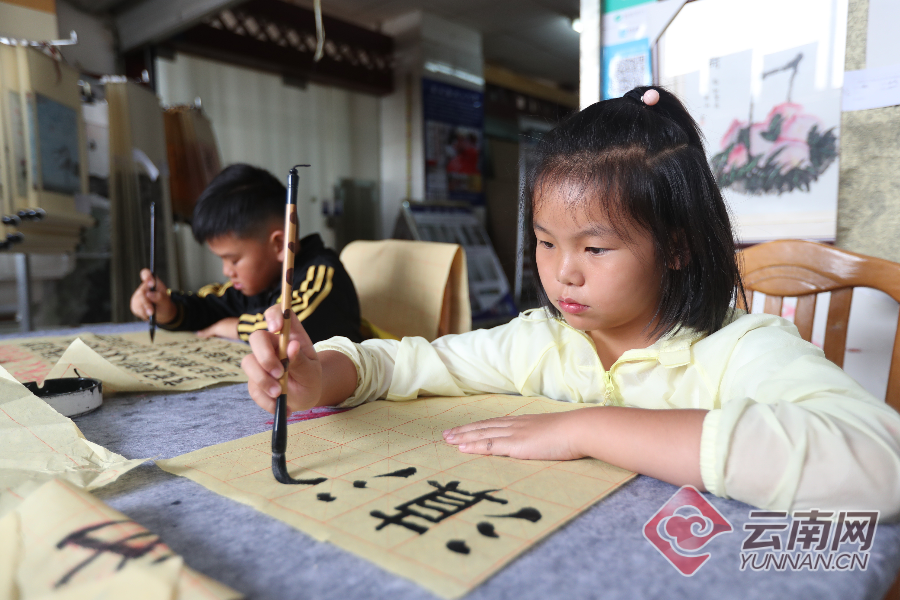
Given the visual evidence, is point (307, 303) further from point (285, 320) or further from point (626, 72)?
point (626, 72)

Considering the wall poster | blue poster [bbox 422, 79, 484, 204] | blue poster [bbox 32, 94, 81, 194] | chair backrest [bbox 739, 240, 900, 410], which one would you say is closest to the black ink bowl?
chair backrest [bbox 739, 240, 900, 410]

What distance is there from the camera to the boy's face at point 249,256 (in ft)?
4.11

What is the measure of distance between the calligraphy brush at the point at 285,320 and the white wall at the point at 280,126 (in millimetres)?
2691

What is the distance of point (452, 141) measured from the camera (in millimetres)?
4418

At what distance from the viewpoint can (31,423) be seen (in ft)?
1.59

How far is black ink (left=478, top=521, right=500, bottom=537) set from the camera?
320mm

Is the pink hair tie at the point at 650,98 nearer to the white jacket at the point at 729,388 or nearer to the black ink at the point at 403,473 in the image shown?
the white jacket at the point at 729,388

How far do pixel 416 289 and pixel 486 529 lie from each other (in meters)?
0.90

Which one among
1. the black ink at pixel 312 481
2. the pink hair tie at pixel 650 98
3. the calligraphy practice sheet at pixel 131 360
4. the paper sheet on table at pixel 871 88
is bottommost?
the calligraphy practice sheet at pixel 131 360

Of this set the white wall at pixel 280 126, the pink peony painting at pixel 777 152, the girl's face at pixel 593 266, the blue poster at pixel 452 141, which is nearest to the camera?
the girl's face at pixel 593 266

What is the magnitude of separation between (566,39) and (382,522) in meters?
4.82

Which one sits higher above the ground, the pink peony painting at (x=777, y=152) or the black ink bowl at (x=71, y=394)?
the pink peony painting at (x=777, y=152)

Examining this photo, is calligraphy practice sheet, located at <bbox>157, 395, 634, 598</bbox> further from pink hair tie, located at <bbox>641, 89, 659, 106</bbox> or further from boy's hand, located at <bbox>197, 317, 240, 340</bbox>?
boy's hand, located at <bbox>197, 317, 240, 340</bbox>

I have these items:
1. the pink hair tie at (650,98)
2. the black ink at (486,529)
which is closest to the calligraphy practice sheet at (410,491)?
the black ink at (486,529)
